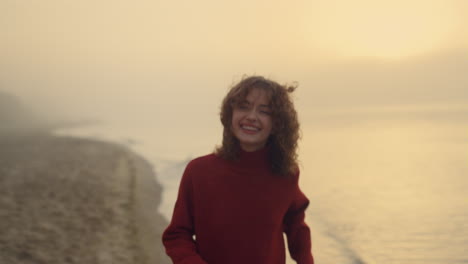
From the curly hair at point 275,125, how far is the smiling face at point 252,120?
26 mm

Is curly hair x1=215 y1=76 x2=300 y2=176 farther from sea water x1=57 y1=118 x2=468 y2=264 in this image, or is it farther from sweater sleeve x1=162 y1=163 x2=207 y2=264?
sea water x1=57 y1=118 x2=468 y2=264

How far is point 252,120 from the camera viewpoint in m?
2.36

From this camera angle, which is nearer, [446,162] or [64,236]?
[64,236]

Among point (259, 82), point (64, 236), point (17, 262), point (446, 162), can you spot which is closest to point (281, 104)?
point (259, 82)

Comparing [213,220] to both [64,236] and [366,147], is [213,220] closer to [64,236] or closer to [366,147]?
[64,236]

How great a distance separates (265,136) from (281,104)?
19 cm

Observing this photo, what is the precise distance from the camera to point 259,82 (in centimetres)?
237

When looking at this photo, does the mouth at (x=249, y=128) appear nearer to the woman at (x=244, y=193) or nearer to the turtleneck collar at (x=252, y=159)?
the woman at (x=244, y=193)

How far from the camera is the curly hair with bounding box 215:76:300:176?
2352 mm

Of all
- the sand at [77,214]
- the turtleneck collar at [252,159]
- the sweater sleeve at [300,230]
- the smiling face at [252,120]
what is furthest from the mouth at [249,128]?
the sand at [77,214]

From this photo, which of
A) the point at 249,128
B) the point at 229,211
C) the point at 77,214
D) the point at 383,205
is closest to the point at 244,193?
the point at 229,211

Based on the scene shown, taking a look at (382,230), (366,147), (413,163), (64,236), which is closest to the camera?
(64,236)

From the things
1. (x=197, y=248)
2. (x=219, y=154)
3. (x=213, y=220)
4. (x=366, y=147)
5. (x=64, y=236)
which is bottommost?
(x=366, y=147)

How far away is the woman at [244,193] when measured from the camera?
2270mm
